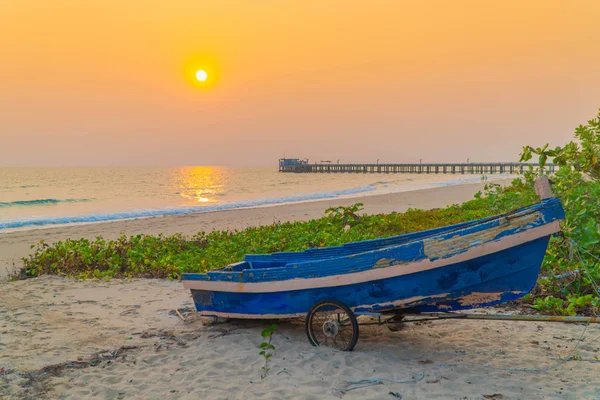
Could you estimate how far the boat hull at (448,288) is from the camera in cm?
385

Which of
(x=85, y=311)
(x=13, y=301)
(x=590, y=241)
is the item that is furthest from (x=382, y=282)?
(x=13, y=301)

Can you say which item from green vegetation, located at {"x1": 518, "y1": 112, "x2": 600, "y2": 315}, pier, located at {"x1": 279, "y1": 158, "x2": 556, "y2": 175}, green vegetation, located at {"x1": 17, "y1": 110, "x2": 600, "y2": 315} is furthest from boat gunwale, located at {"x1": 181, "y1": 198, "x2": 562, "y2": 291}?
pier, located at {"x1": 279, "y1": 158, "x2": 556, "y2": 175}

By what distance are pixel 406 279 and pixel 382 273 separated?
0.22m

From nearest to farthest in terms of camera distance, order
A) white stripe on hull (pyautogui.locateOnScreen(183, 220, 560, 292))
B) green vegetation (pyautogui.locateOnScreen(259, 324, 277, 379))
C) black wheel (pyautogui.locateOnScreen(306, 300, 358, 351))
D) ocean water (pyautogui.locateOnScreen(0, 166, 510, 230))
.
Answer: white stripe on hull (pyautogui.locateOnScreen(183, 220, 560, 292))
green vegetation (pyautogui.locateOnScreen(259, 324, 277, 379))
black wheel (pyautogui.locateOnScreen(306, 300, 358, 351))
ocean water (pyautogui.locateOnScreen(0, 166, 510, 230))

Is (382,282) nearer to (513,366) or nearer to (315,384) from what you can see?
(315,384)

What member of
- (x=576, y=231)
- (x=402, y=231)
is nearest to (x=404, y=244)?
(x=576, y=231)

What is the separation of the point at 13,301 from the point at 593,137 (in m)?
9.00

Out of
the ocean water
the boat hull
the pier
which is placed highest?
the pier

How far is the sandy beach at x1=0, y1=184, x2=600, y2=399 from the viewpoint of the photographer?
12.3ft

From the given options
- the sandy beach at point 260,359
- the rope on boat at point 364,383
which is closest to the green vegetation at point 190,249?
the sandy beach at point 260,359

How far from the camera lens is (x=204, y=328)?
5309 millimetres

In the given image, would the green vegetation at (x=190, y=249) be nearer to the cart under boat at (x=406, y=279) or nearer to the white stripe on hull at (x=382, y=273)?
the white stripe on hull at (x=382, y=273)

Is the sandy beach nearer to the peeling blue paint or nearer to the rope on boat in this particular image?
the rope on boat

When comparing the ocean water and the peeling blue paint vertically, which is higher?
the peeling blue paint
